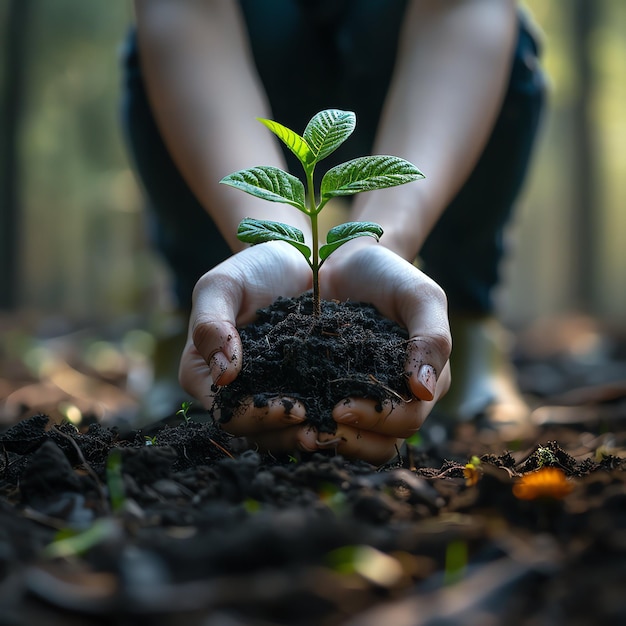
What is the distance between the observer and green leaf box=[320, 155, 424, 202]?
3.73 feet

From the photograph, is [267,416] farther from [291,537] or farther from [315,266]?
[291,537]

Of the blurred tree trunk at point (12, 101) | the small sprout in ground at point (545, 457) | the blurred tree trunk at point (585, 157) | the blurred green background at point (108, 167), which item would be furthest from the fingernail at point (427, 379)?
the blurred tree trunk at point (585, 157)

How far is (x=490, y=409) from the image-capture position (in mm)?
2133

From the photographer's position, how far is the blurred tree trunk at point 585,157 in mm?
8438

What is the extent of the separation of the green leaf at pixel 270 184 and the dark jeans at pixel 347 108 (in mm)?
1316

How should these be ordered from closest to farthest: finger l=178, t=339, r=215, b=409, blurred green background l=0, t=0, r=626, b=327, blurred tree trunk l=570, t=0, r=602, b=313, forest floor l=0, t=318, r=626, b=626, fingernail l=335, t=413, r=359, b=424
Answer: forest floor l=0, t=318, r=626, b=626 < fingernail l=335, t=413, r=359, b=424 < finger l=178, t=339, r=215, b=409 < blurred green background l=0, t=0, r=626, b=327 < blurred tree trunk l=570, t=0, r=602, b=313

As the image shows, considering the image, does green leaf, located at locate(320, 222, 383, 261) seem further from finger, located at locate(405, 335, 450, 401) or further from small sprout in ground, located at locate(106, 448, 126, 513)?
small sprout in ground, located at locate(106, 448, 126, 513)

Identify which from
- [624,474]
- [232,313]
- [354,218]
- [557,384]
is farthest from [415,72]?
[557,384]

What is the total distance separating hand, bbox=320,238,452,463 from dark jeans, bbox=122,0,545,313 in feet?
4.05

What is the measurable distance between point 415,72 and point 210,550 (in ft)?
4.74

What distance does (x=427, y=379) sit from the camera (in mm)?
1188

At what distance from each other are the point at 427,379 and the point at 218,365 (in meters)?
0.35

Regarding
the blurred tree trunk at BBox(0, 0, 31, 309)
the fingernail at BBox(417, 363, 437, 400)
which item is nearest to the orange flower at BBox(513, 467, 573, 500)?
the fingernail at BBox(417, 363, 437, 400)

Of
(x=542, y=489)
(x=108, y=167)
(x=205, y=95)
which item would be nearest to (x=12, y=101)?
(x=108, y=167)
